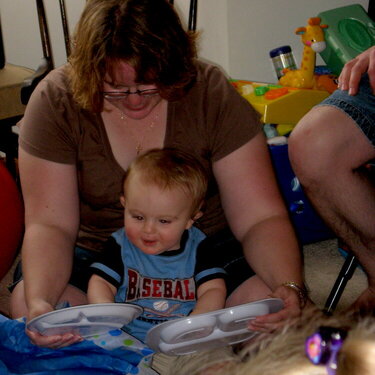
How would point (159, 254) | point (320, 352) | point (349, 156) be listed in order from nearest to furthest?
1. point (320, 352)
2. point (159, 254)
3. point (349, 156)

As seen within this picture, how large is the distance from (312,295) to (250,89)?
613 millimetres

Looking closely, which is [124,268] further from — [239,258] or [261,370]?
[261,370]

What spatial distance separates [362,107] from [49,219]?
0.65m

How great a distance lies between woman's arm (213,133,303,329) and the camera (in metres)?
1.09

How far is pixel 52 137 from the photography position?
115 centimetres

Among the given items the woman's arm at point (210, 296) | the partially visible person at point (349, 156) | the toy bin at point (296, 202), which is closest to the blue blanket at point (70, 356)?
the woman's arm at point (210, 296)

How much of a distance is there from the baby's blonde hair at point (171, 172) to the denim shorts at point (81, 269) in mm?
191

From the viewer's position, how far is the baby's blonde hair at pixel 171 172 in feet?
3.57

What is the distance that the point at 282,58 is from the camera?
6.31ft

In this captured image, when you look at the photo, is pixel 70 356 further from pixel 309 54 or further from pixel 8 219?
pixel 309 54

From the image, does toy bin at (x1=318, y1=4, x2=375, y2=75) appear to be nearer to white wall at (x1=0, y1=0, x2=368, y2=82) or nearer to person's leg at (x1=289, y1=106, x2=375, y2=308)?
white wall at (x1=0, y1=0, x2=368, y2=82)

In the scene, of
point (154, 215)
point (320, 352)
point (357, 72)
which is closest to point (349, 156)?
point (357, 72)

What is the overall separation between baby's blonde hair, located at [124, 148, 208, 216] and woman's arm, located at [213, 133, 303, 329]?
7 cm

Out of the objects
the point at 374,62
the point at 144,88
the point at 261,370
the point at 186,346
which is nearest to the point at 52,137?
the point at 144,88
